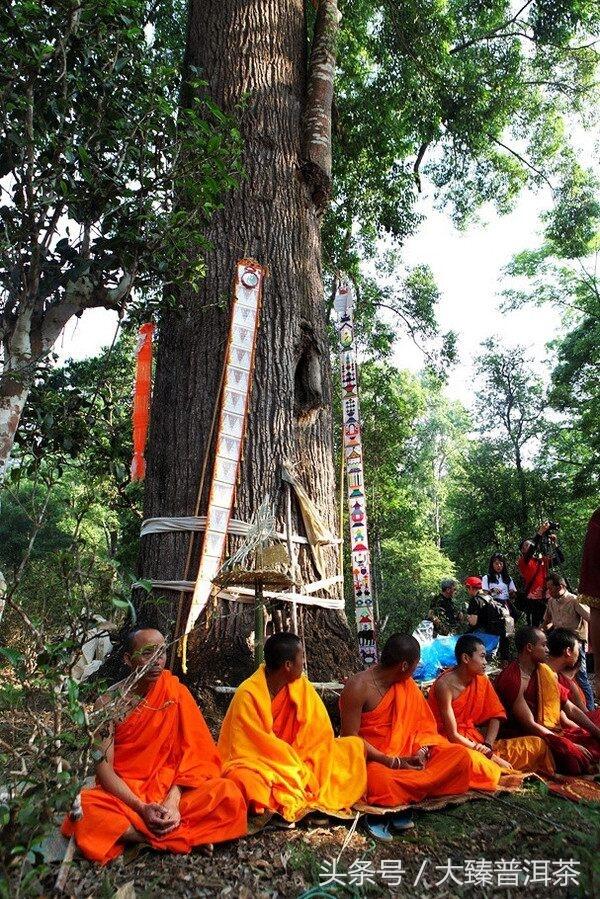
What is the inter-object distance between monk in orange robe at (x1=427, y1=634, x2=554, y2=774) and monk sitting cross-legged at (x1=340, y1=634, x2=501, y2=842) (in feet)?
1.15

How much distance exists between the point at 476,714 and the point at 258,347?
3.20 m

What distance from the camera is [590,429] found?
51.4 feet

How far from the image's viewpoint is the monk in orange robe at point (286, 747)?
11.8ft

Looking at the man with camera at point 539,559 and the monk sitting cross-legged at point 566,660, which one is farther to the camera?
the man with camera at point 539,559

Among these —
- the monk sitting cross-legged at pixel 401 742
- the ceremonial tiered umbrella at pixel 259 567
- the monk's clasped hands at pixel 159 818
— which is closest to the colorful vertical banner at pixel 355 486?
the monk sitting cross-legged at pixel 401 742

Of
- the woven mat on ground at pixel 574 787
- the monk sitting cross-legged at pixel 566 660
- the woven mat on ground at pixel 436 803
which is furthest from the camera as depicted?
the monk sitting cross-legged at pixel 566 660

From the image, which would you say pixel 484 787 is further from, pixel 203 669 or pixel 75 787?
pixel 75 787

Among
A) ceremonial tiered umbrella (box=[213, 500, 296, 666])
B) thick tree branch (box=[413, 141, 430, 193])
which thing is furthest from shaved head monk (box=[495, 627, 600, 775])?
thick tree branch (box=[413, 141, 430, 193])

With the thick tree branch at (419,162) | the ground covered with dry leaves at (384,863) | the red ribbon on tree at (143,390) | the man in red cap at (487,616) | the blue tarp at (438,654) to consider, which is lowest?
the ground covered with dry leaves at (384,863)

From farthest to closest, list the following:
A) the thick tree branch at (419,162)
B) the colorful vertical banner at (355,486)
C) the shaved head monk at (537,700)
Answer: the thick tree branch at (419,162) < the colorful vertical banner at (355,486) < the shaved head monk at (537,700)

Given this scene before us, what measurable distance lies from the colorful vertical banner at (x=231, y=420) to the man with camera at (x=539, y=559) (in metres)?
4.50

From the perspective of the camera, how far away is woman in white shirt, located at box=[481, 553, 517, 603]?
8102 mm

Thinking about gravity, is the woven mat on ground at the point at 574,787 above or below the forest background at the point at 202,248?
below

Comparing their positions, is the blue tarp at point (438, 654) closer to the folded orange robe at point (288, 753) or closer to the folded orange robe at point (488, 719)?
the folded orange robe at point (488, 719)
